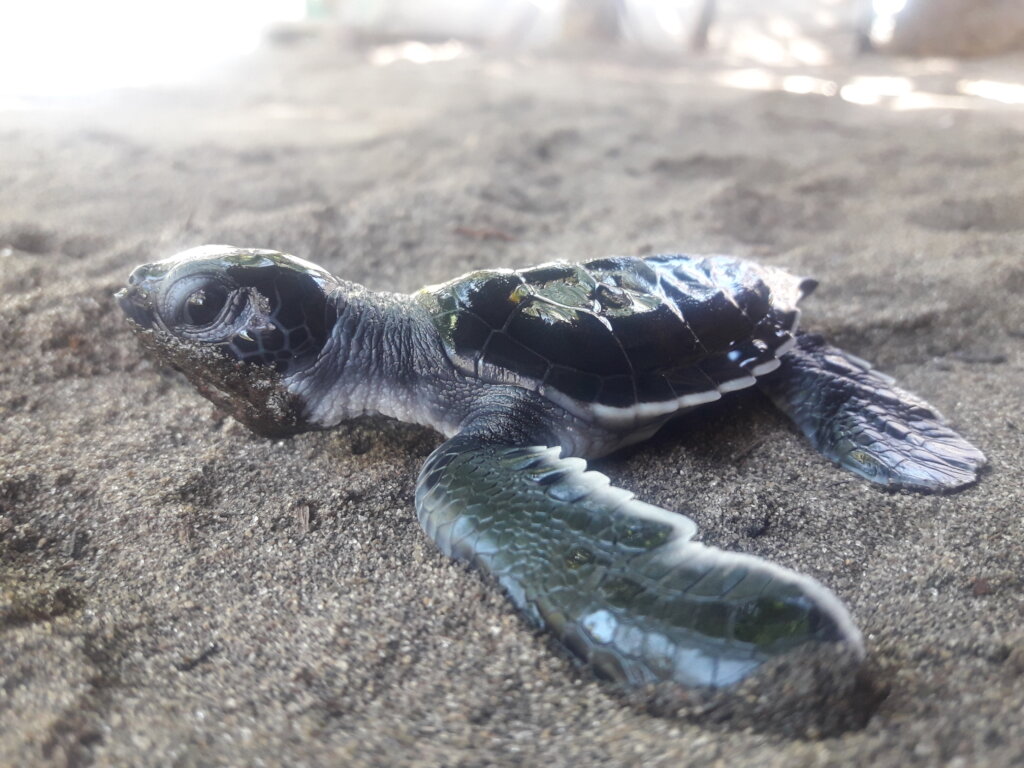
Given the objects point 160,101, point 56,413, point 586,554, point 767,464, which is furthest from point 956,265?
point 160,101

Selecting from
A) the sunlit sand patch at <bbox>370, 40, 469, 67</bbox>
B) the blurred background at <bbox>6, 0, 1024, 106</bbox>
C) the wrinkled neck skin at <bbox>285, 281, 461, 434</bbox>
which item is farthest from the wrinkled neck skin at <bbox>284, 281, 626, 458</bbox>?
the sunlit sand patch at <bbox>370, 40, 469, 67</bbox>

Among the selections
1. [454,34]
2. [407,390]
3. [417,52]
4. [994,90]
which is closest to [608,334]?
[407,390]

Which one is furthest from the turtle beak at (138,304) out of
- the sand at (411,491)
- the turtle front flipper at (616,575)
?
the turtle front flipper at (616,575)

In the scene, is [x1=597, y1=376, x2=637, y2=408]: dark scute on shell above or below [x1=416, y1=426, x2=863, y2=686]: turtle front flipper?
above

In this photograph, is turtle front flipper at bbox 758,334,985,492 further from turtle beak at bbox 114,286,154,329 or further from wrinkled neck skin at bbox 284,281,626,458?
turtle beak at bbox 114,286,154,329

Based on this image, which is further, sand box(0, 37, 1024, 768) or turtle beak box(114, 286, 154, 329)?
turtle beak box(114, 286, 154, 329)

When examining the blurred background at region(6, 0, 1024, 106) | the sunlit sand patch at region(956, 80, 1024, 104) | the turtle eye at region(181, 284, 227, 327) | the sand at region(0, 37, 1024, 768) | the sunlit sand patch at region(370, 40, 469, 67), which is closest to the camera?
the sand at region(0, 37, 1024, 768)

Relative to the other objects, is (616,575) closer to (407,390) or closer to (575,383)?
(575,383)

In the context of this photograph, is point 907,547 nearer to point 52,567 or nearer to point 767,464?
point 767,464
